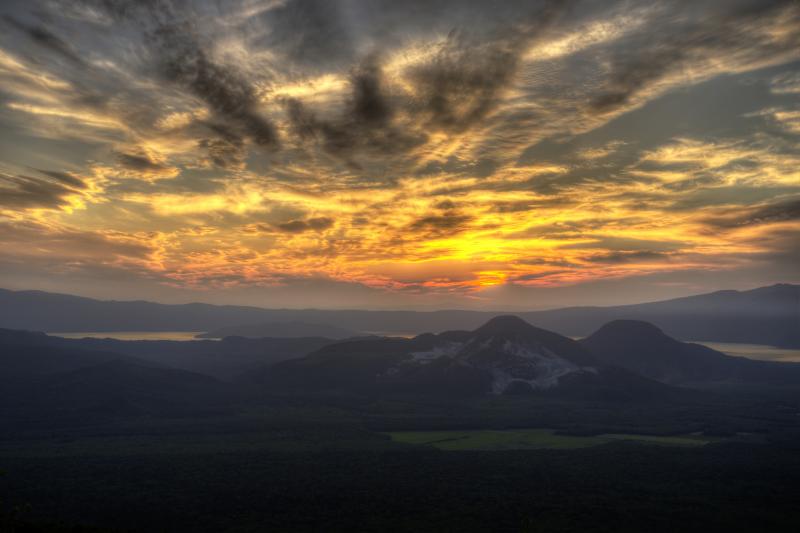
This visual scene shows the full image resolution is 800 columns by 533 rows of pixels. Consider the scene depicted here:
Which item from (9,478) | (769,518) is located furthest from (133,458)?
(769,518)

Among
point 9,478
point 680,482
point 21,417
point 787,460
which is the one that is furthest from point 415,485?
point 21,417

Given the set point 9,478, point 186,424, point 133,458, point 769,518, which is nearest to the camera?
point 769,518

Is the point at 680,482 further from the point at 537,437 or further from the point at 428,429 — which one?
the point at 428,429

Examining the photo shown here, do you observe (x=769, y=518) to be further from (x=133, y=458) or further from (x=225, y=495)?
(x=133, y=458)

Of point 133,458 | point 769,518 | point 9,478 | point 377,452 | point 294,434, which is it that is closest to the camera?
point 769,518

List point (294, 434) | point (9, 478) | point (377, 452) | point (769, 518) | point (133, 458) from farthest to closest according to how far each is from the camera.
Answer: point (294, 434), point (377, 452), point (133, 458), point (9, 478), point (769, 518)

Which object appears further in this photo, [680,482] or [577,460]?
[577,460]
